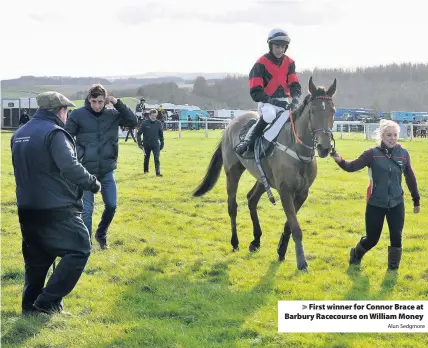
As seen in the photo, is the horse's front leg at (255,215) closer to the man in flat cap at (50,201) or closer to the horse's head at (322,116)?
the horse's head at (322,116)

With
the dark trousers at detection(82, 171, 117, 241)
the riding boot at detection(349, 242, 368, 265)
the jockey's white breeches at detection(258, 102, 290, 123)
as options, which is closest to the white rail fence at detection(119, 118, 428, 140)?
the jockey's white breeches at detection(258, 102, 290, 123)

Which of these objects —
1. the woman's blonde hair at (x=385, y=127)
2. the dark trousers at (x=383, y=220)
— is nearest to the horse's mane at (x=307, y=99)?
the woman's blonde hair at (x=385, y=127)

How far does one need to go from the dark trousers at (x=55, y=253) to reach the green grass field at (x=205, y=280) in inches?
11.2

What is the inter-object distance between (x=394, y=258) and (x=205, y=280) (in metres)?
2.40

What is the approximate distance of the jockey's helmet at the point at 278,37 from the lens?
7004 millimetres

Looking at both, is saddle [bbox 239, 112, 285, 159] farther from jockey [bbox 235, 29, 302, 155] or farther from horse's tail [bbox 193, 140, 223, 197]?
horse's tail [bbox 193, 140, 223, 197]

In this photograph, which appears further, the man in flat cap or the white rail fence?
the white rail fence

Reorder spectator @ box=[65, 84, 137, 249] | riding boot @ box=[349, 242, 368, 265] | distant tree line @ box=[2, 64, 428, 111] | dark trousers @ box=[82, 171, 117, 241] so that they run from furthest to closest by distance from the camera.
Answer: distant tree line @ box=[2, 64, 428, 111] → dark trousers @ box=[82, 171, 117, 241] → spectator @ box=[65, 84, 137, 249] → riding boot @ box=[349, 242, 368, 265]

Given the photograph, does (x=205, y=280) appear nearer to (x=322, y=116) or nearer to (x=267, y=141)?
(x=267, y=141)

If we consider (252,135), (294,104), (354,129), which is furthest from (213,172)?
(354,129)

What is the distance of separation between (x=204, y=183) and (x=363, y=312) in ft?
15.0

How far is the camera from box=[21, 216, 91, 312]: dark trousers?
470cm

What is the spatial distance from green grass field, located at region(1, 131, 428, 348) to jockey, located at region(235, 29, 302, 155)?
1.88 meters

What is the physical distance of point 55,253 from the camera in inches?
187
